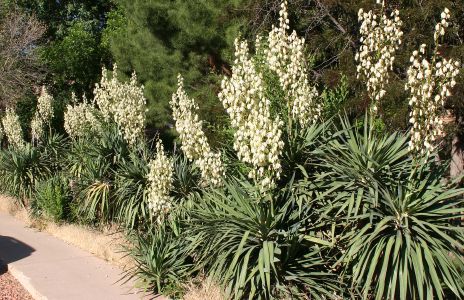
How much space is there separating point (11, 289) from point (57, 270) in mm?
747

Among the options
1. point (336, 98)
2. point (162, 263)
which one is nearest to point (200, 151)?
point (162, 263)

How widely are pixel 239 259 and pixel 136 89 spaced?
4.51 metres

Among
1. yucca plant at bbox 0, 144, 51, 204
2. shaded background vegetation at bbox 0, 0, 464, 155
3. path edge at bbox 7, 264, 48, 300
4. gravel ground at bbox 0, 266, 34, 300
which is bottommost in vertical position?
gravel ground at bbox 0, 266, 34, 300

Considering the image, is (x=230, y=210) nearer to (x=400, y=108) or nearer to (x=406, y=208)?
(x=406, y=208)

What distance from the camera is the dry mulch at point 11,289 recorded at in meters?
7.10

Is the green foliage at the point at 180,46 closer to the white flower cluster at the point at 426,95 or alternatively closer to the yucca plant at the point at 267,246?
the yucca plant at the point at 267,246

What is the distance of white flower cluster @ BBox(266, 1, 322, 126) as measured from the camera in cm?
651

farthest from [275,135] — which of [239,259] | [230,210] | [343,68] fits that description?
[343,68]

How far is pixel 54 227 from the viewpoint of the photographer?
11133 mm

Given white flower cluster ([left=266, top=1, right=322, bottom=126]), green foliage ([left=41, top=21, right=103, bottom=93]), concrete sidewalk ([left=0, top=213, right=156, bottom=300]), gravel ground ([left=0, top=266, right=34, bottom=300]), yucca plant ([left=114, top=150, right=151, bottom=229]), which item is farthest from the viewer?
green foliage ([left=41, top=21, right=103, bottom=93])

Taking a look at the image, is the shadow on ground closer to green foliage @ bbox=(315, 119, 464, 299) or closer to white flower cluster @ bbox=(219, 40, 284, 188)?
white flower cluster @ bbox=(219, 40, 284, 188)

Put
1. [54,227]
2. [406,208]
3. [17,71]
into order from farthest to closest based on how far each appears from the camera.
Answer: [17,71] → [54,227] → [406,208]

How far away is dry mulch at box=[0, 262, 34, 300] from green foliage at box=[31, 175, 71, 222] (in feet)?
9.68

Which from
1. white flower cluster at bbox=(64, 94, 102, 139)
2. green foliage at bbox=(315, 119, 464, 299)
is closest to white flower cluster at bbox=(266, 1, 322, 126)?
green foliage at bbox=(315, 119, 464, 299)
